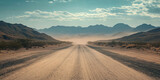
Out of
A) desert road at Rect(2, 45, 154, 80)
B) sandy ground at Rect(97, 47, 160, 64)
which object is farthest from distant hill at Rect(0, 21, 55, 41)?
desert road at Rect(2, 45, 154, 80)

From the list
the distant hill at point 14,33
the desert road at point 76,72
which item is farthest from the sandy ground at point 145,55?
the distant hill at point 14,33

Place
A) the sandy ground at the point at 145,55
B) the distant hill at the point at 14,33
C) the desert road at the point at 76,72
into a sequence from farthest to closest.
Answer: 1. the distant hill at the point at 14,33
2. the sandy ground at the point at 145,55
3. the desert road at the point at 76,72

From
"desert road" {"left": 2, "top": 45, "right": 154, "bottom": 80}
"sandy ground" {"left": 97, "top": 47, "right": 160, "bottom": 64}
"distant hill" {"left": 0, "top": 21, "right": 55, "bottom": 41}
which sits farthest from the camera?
"distant hill" {"left": 0, "top": 21, "right": 55, "bottom": 41}

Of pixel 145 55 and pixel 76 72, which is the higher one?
pixel 76 72

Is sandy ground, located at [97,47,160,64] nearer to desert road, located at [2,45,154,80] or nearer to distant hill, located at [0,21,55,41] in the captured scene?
desert road, located at [2,45,154,80]

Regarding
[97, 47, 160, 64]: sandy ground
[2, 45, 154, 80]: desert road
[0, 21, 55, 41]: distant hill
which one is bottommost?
[97, 47, 160, 64]: sandy ground

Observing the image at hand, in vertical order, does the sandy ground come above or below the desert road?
below

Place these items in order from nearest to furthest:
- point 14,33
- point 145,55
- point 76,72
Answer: point 76,72 < point 145,55 < point 14,33

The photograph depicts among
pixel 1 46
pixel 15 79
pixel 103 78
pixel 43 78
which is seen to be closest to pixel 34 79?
pixel 43 78

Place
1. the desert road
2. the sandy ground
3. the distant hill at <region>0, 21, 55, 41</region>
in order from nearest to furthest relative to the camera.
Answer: the desert road, the sandy ground, the distant hill at <region>0, 21, 55, 41</region>

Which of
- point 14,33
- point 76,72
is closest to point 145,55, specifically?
point 76,72

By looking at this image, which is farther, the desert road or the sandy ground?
the sandy ground

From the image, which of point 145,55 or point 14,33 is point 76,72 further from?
point 14,33

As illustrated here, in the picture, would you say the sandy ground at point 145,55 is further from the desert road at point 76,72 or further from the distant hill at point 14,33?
the distant hill at point 14,33
